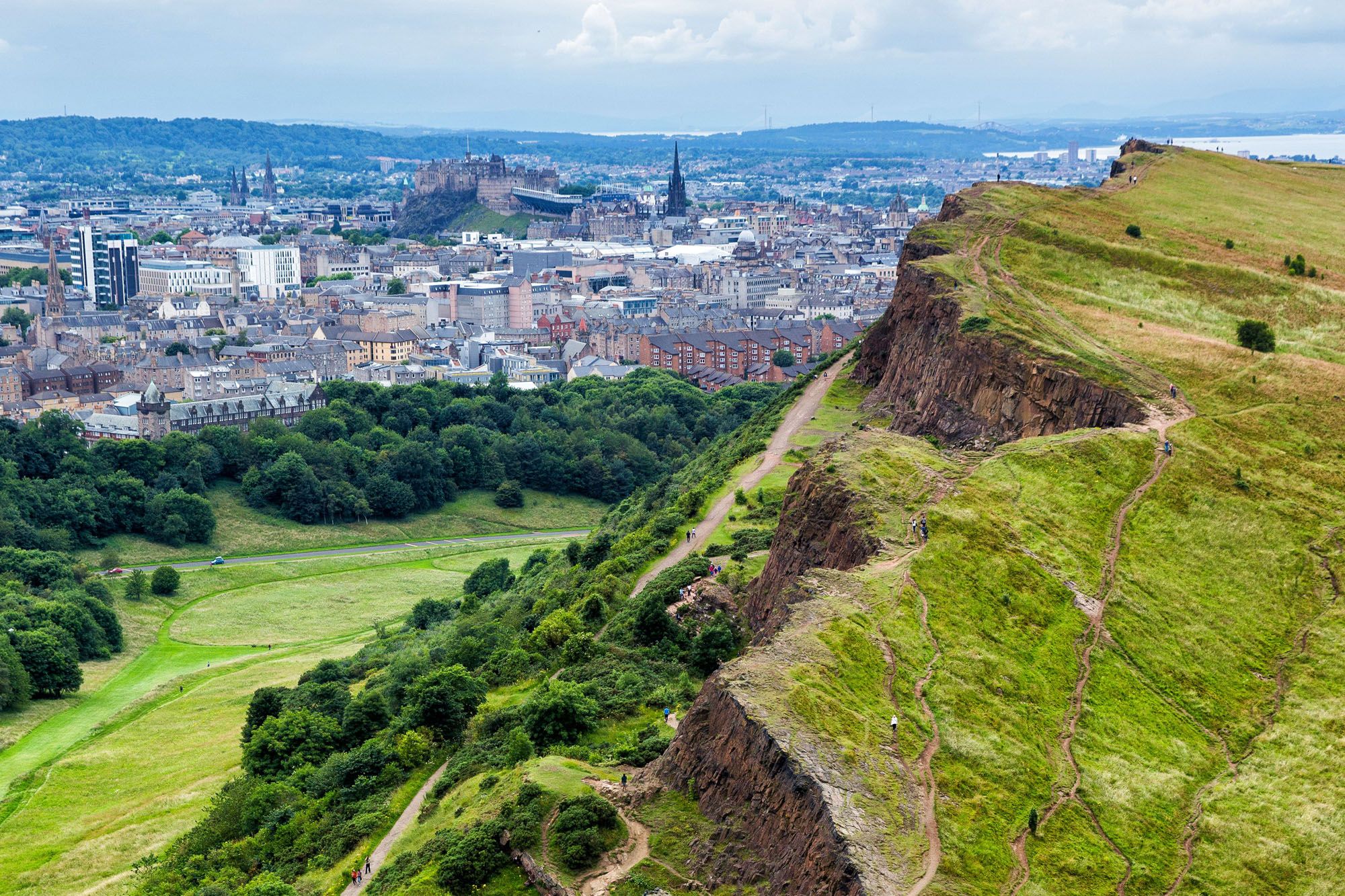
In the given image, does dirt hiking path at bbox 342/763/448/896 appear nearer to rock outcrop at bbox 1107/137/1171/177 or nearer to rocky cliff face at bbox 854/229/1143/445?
rocky cliff face at bbox 854/229/1143/445

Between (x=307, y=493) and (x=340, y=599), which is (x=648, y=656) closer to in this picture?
(x=340, y=599)

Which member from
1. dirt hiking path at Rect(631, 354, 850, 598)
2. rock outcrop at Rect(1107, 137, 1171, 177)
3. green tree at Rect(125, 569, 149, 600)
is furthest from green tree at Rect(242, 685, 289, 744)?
rock outcrop at Rect(1107, 137, 1171, 177)

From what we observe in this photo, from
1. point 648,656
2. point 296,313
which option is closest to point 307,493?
point 648,656

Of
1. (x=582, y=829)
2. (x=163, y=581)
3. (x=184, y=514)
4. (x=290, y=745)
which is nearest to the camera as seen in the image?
(x=582, y=829)

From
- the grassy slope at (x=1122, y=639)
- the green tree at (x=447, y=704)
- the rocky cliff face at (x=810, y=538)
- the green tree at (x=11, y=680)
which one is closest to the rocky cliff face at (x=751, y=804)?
the grassy slope at (x=1122, y=639)

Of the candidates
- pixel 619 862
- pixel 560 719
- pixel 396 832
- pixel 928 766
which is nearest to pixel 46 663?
pixel 396 832

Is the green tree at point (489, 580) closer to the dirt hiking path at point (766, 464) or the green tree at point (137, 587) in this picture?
the dirt hiking path at point (766, 464)

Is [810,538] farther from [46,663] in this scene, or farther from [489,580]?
[46,663]
